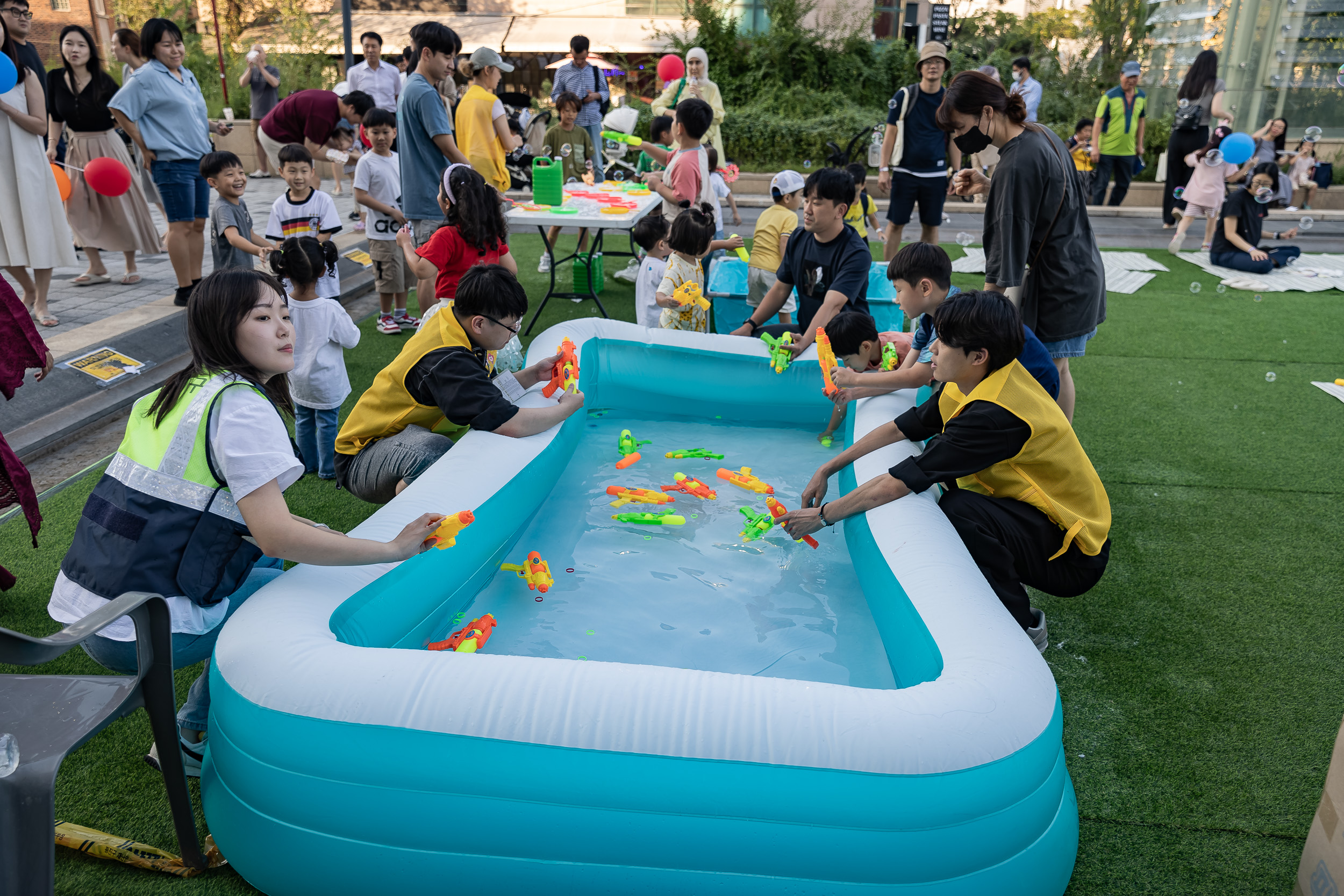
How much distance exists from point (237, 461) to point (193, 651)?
575 mm

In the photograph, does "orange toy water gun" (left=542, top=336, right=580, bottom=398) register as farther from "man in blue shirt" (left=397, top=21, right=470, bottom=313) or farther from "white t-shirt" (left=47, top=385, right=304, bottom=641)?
"white t-shirt" (left=47, top=385, right=304, bottom=641)

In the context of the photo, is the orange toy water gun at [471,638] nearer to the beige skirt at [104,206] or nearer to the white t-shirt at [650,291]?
the white t-shirt at [650,291]

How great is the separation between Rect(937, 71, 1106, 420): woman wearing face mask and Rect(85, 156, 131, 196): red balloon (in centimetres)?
545

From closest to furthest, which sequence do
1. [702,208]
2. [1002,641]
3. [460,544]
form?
[1002,641]
[460,544]
[702,208]

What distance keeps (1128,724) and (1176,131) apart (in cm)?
1031

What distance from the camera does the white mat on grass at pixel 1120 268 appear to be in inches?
322

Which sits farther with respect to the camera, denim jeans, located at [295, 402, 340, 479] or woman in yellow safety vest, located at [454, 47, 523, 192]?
woman in yellow safety vest, located at [454, 47, 523, 192]

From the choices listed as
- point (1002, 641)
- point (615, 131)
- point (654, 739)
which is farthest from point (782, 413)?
point (615, 131)

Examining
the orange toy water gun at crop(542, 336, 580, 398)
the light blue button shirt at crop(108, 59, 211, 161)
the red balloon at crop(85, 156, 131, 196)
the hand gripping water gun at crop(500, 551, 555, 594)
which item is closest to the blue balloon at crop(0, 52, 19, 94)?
the light blue button shirt at crop(108, 59, 211, 161)

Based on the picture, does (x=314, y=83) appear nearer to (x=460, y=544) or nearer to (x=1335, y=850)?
(x=460, y=544)

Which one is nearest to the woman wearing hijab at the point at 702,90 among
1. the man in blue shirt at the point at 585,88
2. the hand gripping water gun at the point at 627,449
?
the man in blue shirt at the point at 585,88

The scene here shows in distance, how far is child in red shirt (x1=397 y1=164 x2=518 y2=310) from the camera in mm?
4508

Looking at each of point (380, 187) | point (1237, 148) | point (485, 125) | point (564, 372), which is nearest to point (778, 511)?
point (564, 372)

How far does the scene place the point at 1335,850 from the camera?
1780 millimetres
